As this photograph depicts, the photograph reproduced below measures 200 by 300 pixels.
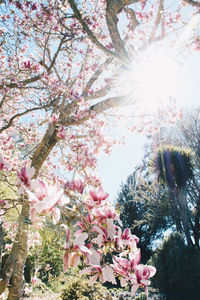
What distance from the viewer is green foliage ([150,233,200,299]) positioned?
18.2ft

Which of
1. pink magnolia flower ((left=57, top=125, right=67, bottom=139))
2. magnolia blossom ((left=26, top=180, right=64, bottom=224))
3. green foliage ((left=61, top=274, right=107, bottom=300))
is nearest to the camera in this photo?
magnolia blossom ((left=26, top=180, right=64, bottom=224))

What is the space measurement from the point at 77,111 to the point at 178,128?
955 centimetres

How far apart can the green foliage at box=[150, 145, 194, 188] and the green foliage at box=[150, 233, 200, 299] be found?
85.6 inches

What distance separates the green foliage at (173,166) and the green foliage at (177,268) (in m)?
2.17

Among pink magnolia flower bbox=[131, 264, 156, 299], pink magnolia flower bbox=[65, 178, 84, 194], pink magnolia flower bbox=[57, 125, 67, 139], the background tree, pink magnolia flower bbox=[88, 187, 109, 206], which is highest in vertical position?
the background tree

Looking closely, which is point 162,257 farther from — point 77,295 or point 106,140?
point 106,140

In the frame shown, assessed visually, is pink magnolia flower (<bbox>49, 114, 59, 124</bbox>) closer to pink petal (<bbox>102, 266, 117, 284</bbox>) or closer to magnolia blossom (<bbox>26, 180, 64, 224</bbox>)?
magnolia blossom (<bbox>26, 180, 64, 224</bbox>)

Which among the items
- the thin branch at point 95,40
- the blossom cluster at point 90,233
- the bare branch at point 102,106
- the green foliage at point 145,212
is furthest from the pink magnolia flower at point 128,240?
the green foliage at point 145,212

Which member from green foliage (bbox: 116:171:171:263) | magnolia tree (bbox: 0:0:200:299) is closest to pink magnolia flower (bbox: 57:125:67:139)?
magnolia tree (bbox: 0:0:200:299)

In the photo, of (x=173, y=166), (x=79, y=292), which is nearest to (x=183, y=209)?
(x=173, y=166)

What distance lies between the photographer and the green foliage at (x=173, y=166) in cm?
805

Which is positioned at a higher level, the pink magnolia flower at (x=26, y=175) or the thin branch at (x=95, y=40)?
the thin branch at (x=95, y=40)

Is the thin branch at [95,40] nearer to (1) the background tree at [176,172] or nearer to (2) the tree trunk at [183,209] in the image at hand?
(1) the background tree at [176,172]

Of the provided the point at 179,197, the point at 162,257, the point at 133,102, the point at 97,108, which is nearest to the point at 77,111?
the point at 97,108
